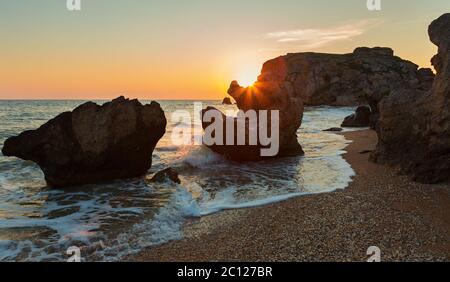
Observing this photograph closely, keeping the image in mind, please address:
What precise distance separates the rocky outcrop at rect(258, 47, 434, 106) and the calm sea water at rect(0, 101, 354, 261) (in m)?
72.7

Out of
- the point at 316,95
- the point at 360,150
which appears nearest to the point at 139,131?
the point at 360,150

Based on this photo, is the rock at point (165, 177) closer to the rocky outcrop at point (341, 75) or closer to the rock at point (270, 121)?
the rock at point (270, 121)

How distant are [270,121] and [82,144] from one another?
8509mm

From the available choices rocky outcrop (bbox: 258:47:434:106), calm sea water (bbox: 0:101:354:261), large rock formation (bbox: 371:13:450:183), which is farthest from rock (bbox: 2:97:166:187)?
rocky outcrop (bbox: 258:47:434:106)

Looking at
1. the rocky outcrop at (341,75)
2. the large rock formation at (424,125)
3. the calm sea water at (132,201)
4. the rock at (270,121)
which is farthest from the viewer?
the rocky outcrop at (341,75)

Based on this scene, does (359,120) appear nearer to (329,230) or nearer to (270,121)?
(270,121)

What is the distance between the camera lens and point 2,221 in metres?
9.04

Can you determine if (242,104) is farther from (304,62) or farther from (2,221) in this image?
(304,62)

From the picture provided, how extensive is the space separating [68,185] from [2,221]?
347cm

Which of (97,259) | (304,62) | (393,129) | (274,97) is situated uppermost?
(304,62)

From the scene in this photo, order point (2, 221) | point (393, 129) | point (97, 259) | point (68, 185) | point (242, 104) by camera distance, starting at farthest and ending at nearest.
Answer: point (242, 104)
point (393, 129)
point (68, 185)
point (2, 221)
point (97, 259)

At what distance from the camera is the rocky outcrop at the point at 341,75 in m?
88.1

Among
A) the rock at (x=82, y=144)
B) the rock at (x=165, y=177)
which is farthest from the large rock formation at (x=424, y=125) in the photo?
the rock at (x=82, y=144)

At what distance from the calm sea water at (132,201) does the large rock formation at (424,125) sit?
1828 millimetres
